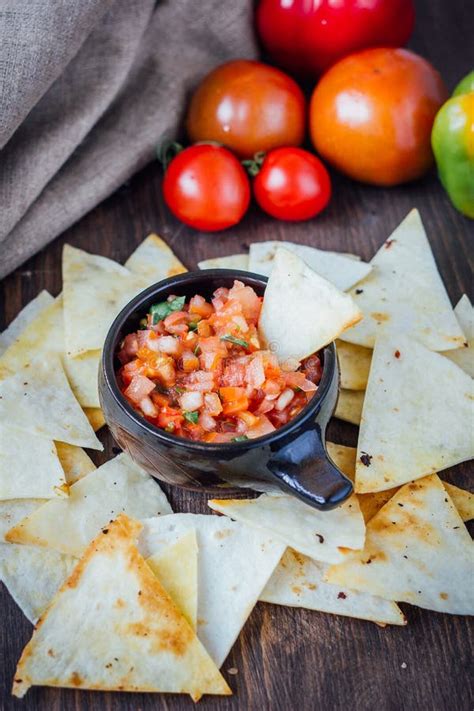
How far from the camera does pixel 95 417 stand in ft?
8.07

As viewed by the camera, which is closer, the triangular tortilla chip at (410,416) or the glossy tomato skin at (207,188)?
the triangular tortilla chip at (410,416)

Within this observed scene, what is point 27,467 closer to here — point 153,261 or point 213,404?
point 213,404

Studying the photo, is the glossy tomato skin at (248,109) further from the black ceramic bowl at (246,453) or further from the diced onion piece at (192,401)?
the diced onion piece at (192,401)

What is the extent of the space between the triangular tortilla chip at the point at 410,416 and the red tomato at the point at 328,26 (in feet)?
4.85

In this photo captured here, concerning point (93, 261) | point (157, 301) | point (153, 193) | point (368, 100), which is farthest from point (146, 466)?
point (368, 100)

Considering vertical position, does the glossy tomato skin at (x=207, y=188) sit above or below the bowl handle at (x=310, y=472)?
below

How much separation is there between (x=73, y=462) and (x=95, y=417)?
0.18 meters

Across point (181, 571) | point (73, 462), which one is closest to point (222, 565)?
point (181, 571)

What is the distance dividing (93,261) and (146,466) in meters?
0.95

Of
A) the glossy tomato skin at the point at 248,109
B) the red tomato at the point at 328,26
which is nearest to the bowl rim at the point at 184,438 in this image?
the glossy tomato skin at the point at 248,109

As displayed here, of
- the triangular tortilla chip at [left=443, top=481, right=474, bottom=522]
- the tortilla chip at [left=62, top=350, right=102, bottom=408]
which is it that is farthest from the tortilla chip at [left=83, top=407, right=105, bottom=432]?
the triangular tortilla chip at [left=443, top=481, right=474, bottom=522]

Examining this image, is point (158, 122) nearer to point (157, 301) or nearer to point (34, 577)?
point (157, 301)

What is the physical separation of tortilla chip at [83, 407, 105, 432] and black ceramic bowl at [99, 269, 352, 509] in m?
0.29

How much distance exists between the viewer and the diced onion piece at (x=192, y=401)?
203 centimetres
